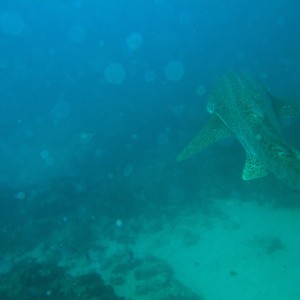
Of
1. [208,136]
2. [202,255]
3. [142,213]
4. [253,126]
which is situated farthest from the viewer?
[142,213]

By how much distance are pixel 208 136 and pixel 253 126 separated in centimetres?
281

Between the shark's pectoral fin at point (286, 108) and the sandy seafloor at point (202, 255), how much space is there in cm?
619

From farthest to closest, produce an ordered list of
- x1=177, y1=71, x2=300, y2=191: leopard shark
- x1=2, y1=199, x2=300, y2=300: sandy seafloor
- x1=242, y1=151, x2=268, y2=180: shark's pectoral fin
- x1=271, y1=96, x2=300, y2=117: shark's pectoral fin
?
x1=2, y1=199, x2=300, y2=300: sandy seafloor, x1=271, y1=96, x2=300, y2=117: shark's pectoral fin, x1=242, y1=151, x2=268, y2=180: shark's pectoral fin, x1=177, y1=71, x2=300, y2=191: leopard shark

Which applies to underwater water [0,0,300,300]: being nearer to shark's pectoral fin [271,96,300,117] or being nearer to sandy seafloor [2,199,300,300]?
sandy seafloor [2,199,300,300]

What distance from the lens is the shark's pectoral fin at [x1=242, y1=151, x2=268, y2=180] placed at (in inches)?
232

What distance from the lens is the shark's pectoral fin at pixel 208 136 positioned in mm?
8562

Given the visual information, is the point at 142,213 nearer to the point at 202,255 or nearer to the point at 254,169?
the point at 202,255

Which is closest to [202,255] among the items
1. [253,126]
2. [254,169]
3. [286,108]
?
[286,108]

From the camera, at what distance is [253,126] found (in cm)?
593

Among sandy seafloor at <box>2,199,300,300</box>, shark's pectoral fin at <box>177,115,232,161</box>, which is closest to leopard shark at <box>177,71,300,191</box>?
shark's pectoral fin at <box>177,115,232,161</box>

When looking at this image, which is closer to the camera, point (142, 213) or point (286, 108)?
point (286, 108)

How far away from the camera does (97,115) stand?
128ft

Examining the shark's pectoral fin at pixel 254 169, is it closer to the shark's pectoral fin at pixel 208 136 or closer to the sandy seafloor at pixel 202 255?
the shark's pectoral fin at pixel 208 136

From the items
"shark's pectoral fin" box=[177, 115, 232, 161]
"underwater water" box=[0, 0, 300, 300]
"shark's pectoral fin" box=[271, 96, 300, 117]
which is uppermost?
"shark's pectoral fin" box=[271, 96, 300, 117]
